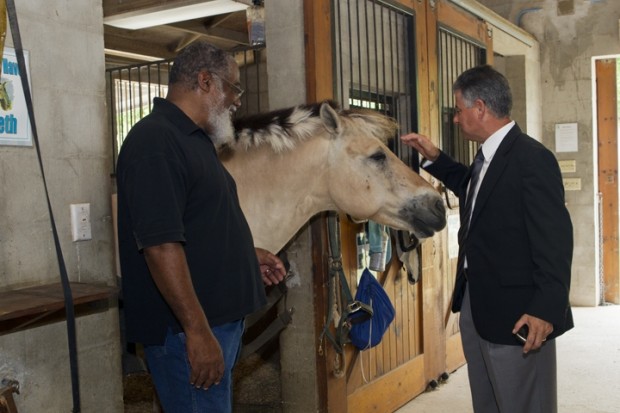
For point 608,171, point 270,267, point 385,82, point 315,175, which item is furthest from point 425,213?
point 608,171

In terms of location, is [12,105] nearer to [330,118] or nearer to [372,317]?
[330,118]

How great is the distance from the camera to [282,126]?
2467 millimetres

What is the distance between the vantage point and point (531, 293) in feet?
6.53

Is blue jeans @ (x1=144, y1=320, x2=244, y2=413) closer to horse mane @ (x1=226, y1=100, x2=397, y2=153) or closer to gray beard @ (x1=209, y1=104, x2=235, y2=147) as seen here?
gray beard @ (x1=209, y1=104, x2=235, y2=147)

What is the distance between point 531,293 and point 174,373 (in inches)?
43.1

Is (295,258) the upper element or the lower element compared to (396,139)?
lower

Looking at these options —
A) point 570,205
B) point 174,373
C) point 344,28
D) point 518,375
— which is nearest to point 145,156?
point 174,373

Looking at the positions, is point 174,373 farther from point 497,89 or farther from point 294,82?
point 294,82

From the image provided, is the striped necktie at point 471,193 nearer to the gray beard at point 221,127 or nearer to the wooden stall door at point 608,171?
the gray beard at point 221,127

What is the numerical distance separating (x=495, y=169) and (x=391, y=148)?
1.47 metres

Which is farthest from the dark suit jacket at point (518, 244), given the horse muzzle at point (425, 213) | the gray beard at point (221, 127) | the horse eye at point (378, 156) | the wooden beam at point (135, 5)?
the wooden beam at point (135, 5)

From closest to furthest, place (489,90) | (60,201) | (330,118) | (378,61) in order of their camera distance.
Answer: (60,201), (489,90), (330,118), (378,61)

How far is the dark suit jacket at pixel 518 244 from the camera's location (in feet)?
6.29

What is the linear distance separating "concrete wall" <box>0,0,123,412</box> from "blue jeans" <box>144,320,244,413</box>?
1.37 feet
